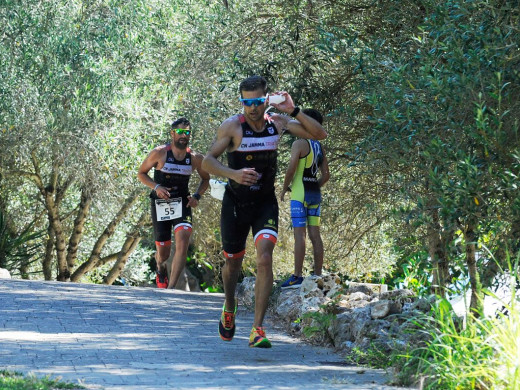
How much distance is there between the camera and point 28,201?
860 inches

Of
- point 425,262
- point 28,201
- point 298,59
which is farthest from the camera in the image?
point 28,201

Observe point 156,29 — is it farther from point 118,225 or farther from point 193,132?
point 118,225

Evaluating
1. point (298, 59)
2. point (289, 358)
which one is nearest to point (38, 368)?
point (289, 358)

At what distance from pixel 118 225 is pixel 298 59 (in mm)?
11944

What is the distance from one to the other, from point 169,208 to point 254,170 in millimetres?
4779

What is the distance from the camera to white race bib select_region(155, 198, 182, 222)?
11.7 meters

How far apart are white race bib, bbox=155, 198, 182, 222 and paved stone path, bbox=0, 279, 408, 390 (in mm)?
1356

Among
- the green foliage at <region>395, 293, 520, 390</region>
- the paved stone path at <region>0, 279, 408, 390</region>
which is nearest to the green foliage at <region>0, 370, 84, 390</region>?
the paved stone path at <region>0, 279, 408, 390</region>

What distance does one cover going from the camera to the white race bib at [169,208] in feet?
38.4

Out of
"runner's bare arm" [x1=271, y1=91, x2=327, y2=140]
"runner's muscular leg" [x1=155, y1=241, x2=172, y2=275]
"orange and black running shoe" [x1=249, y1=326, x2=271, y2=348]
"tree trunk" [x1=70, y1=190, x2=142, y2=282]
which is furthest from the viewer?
"tree trunk" [x1=70, y1=190, x2=142, y2=282]

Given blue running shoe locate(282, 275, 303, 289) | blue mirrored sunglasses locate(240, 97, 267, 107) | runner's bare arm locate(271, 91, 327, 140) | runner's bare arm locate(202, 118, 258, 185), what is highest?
blue mirrored sunglasses locate(240, 97, 267, 107)

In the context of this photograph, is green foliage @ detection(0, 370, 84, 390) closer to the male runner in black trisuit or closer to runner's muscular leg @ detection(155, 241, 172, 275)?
the male runner in black trisuit

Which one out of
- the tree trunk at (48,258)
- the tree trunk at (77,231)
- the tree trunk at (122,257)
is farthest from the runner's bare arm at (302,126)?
the tree trunk at (48,258)

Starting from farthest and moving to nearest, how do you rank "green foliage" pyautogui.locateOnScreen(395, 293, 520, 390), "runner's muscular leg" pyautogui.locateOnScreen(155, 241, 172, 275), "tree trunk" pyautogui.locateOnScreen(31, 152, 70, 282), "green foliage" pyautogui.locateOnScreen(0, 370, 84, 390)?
"tree trunk" pyautogui.locateOnScreen(31, 152, 70, 282)
"runner's muscular leg" pyautogui.locateOnScreen(155, 241, 172, 275)
"green foliage" pyautogui.locateOnScreen(0, 370, 84, 390)
"green foliage" pyautogui.locateOnScreen(395, 293, 520, 390)
